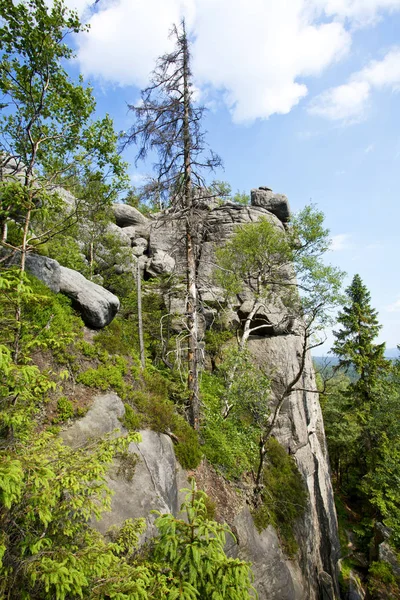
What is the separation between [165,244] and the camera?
2856 cm

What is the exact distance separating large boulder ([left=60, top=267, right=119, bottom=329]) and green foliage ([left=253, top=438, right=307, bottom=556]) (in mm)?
8566

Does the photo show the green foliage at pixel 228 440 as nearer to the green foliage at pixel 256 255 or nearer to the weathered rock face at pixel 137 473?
the weathered rock face at pixel 137 473

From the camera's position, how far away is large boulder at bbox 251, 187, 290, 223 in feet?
91.6

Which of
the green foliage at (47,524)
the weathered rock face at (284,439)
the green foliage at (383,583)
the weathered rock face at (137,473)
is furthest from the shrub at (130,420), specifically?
the green foliage at (383,583)

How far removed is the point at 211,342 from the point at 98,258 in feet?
34.5

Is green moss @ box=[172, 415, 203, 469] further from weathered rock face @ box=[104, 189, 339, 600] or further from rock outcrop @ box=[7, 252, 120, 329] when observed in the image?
rock outcrop @ box=[7, 252, 120, 329]

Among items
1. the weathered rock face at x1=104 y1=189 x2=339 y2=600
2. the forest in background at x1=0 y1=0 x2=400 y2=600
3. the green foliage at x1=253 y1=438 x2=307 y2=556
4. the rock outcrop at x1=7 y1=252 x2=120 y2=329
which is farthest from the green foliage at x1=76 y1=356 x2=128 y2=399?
the green foliage at x1=253 y1=438 x2=307 y2=556

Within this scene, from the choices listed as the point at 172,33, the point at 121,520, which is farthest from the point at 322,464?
the point at 172,33

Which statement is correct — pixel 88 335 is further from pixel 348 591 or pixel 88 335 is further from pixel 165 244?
pixel 348 591

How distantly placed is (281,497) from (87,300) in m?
10.7

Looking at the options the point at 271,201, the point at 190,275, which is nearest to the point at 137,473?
the point at 190,275

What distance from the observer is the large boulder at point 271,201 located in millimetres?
27922

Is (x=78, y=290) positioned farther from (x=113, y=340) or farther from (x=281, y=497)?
(x=281, y=497)

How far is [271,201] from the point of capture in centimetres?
2794
